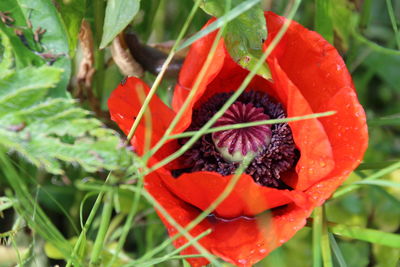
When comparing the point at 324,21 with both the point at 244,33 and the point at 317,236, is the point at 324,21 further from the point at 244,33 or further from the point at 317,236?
the point at 317,236

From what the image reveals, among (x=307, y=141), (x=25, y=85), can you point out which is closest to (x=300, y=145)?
(x=307, y=141)

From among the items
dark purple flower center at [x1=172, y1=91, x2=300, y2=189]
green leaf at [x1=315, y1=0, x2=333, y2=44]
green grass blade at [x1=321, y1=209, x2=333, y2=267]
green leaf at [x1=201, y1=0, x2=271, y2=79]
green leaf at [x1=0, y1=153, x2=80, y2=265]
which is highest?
green leaf at [x1=201, y1=0, x2=271, y2=79]

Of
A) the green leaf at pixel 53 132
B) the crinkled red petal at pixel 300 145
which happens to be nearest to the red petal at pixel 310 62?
the crinkled red petal at pixel 300 145

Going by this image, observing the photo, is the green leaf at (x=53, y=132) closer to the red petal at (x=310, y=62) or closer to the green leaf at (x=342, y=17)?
the red petal at (x=310, y=62)

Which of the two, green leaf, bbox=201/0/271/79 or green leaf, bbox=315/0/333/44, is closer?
green leaf, bbox=201/0/271/79

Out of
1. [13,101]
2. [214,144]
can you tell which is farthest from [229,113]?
[13,101]

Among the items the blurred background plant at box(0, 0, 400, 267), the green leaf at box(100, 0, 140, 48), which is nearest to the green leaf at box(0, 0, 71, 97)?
the blurred background plant at box(0, 0, 400, 267)

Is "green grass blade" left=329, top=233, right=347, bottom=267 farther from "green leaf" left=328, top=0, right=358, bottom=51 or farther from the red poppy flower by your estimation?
"green leaf" left=328, top=0, right=358, bottom=51
